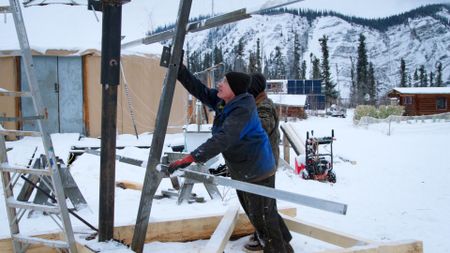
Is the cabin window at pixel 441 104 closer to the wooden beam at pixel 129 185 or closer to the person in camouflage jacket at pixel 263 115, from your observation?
the wooden beam at pixel 129 185

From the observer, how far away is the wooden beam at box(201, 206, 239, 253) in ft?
9.09

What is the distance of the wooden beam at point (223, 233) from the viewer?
2.77m

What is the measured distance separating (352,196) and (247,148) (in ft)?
13.1

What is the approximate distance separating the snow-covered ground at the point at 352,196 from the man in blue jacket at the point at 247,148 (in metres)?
0.54

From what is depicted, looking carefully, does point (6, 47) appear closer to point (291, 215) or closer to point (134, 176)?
point (134, 176)

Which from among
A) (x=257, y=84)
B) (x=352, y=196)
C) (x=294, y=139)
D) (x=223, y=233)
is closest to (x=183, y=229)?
(x=223, y=233)

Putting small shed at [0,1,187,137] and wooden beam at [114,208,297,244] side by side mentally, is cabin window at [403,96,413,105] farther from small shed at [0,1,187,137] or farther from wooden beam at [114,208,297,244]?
wooden beam at [114,208,297,244]

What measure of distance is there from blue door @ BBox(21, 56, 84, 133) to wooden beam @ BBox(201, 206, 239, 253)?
778 cm

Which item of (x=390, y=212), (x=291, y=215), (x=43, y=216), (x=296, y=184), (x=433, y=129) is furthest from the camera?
(x=433, y=129)

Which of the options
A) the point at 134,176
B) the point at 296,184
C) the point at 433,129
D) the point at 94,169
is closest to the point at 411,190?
the point at 296,184

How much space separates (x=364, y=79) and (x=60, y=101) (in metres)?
55.4

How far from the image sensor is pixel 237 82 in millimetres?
2871

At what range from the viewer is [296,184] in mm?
7109

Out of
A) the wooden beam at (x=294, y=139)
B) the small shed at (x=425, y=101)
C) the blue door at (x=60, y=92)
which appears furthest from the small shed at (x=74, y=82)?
the small shed at (x=425, y=101)
